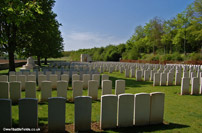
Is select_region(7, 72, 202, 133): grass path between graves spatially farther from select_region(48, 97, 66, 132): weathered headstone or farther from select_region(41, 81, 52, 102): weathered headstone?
select_region(48, 97, 66, 132): weathered headstone

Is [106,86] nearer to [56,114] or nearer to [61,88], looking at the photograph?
[61,88]

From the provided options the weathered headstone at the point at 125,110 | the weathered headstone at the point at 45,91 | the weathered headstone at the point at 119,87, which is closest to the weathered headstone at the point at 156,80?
the weathered headstone at the point at 119,87

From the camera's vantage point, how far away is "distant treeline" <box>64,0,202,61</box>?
32.5 metres

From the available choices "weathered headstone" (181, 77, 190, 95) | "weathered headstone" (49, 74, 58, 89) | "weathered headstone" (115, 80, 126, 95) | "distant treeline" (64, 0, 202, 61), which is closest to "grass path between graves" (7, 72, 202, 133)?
"weathered headstone" (115, 80, 126, 95)

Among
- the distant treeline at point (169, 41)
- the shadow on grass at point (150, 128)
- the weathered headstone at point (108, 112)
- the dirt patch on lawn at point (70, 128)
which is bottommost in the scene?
the shadow on grass at point (150, 128)

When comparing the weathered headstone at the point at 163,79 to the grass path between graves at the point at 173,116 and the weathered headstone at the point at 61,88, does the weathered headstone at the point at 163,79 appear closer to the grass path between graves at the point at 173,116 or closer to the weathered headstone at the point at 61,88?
the grass path between graves at the point at 173,116

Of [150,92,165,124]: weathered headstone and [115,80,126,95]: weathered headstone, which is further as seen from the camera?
[115,80,126,95]: weathered headstone

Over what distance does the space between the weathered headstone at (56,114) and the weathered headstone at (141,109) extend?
75.6 inches

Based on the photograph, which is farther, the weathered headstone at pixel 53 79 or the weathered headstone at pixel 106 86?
the weathered headstone at pixel 53 79

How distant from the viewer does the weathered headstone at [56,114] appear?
3.72 m

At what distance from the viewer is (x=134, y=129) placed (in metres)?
4.09

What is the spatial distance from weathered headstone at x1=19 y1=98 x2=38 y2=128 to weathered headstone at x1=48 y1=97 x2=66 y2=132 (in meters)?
0.34

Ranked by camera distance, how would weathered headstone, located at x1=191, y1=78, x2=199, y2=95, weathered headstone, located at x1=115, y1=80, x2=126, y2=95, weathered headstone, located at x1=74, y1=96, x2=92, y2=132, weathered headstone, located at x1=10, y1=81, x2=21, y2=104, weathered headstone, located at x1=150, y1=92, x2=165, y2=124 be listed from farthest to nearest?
weathered headstone, located at x1=191, y1=78, x2=199, y2=95 → weathered headstone, located at x1=115, y1=80, x2=126, y2=95 → weathered headstone, located at x1=10, y1=81, x2=21, y2=104 → weathered headstone, located at x1=150, y1=92, x2=165, y2=124 → weathered headstone, located at x1=74, y1=96, x2=92, y2=132

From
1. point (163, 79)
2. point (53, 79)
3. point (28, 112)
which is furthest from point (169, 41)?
point (28, 112)
